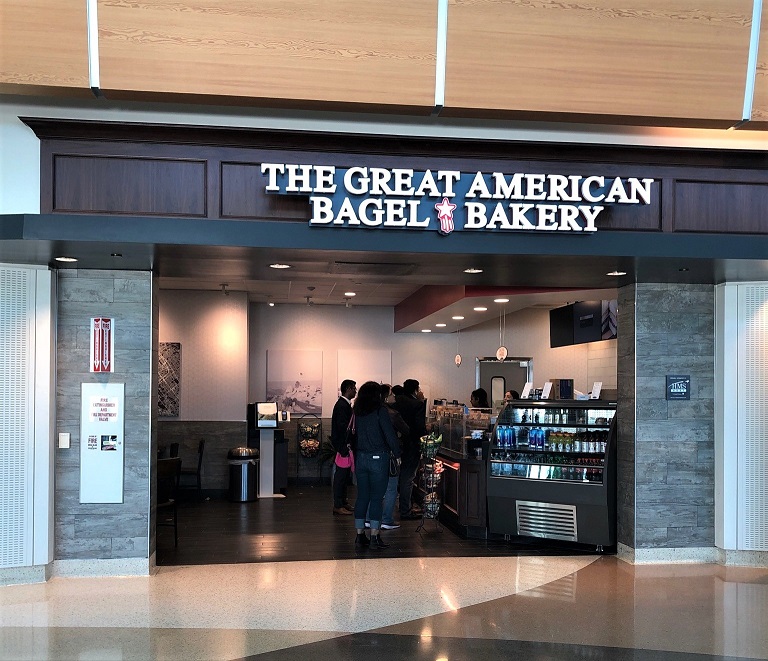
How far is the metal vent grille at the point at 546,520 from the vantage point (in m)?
8.16

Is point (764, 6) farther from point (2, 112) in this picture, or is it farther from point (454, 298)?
point (2, 112)

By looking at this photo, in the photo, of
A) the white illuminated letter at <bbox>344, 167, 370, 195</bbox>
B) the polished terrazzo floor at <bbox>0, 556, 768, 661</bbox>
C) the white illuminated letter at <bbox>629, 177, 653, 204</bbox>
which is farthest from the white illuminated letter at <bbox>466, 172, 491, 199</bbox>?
the polished terrazzo floor at <bbox>0, 556, 768, 661</bbox>

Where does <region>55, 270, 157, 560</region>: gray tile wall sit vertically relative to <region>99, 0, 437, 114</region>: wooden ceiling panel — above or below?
below

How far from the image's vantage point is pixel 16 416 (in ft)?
22.1

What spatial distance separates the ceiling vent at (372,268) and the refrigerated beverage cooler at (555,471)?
216 centimetres

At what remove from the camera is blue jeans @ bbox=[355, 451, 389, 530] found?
8203 mm

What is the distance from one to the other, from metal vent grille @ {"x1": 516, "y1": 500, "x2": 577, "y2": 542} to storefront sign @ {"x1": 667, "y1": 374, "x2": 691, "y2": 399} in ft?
4.93

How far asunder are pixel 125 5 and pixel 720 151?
4.84 m

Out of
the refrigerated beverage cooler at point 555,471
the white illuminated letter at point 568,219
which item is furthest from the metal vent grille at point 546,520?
the white illuminated letter at point 568,219

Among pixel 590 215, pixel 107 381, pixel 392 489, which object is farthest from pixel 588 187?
pixel 107 381

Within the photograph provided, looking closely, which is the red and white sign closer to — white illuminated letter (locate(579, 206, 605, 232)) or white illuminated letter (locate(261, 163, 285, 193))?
Result: white illuminated letter (locate(261, 163, 285, 193))

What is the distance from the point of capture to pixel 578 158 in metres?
6.60

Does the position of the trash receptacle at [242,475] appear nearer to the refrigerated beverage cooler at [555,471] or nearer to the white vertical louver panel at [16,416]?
the refrigerated beverage cooler at [555,471]

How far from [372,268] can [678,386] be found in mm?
3106
